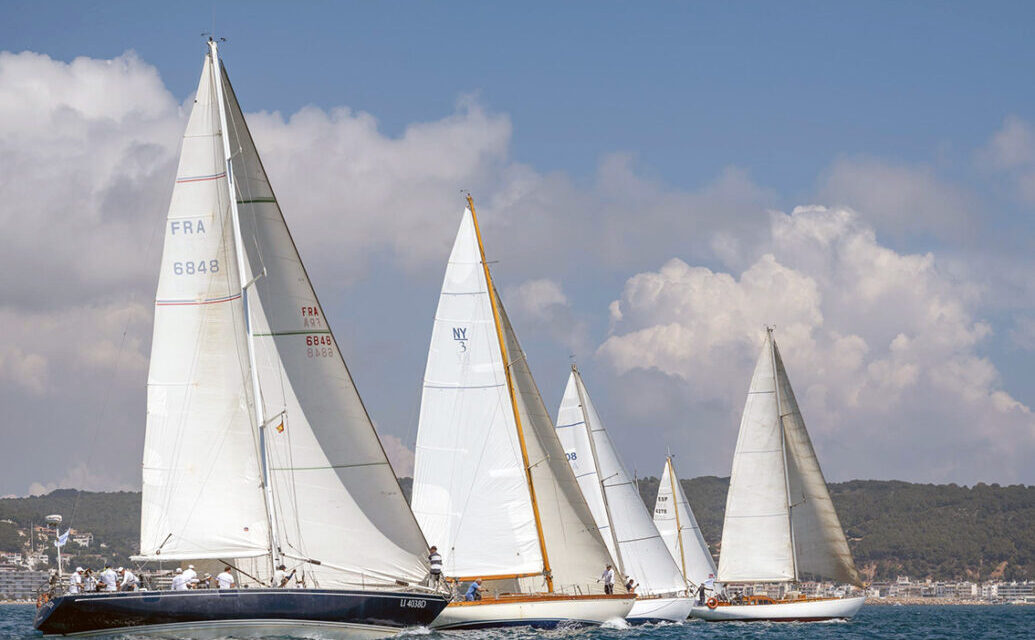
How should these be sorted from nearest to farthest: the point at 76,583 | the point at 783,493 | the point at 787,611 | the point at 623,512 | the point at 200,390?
the point at 76,583 → the point at 200,390 → the point at 623,512 → the point at 787,611 → the point at 783,493

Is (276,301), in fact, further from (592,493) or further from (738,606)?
(738,606)

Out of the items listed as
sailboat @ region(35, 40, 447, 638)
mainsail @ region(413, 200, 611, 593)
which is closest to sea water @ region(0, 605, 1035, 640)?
mainsail @ region(413, 200, 611, 593)

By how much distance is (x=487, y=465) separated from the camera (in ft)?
122

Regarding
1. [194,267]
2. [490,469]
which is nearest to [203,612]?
[194,267]

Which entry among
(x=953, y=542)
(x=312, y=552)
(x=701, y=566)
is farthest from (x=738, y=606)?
(x=953, y=542)

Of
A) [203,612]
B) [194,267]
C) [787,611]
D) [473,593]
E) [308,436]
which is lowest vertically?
[787,611]

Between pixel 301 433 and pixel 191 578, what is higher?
pixel 301 433

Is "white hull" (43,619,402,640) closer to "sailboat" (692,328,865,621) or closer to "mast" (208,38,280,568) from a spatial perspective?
"mast" (208,38,280,568)

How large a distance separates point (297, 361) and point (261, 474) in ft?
8.84

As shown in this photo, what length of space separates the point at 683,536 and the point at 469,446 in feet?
81.4

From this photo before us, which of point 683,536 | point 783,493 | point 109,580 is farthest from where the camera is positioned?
point 683,536

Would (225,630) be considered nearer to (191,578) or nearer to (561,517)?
(191,578)

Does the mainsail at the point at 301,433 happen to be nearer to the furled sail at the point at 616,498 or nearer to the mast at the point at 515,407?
the mast at the point at 515,407

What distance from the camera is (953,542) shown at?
173375 millimetres
